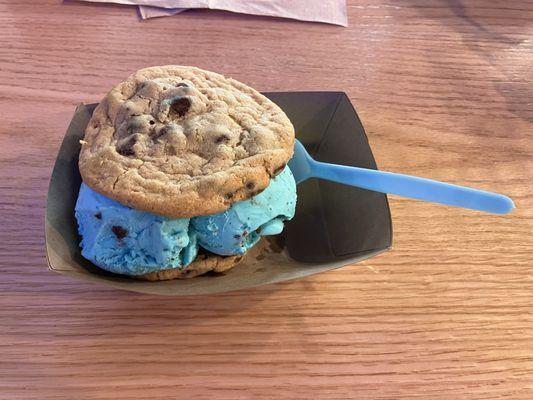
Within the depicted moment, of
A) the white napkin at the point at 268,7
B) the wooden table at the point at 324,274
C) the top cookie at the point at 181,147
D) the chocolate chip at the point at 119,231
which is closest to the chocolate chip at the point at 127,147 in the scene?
the top cookie at the point at 181,147

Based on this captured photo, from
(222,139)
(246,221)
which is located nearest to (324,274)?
(246,221)

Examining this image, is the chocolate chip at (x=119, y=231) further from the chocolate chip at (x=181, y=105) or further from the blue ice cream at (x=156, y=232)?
the chocolate chip at (x=181, y=105)

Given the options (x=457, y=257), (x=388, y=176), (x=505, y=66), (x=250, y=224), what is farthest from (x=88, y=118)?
(x=505, y=66)

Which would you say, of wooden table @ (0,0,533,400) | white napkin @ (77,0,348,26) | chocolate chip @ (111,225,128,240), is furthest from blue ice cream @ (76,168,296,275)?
white napkin @ (77,0,348,26)

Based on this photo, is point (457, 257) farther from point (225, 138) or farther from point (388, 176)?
point (225, 138)

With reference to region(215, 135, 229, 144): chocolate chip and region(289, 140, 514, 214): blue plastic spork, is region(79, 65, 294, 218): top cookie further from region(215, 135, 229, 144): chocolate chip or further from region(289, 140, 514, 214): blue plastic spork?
region(289, 140, 514, 214): blue plastic spork

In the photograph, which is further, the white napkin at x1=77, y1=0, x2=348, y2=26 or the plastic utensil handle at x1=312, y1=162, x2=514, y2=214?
the white napkin at x1=77, y1=0, x2=348, y2=26
